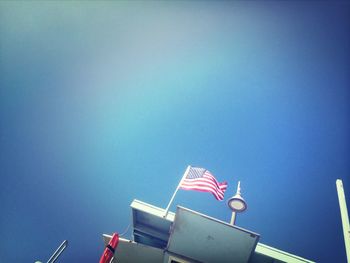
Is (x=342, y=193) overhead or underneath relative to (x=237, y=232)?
overhead

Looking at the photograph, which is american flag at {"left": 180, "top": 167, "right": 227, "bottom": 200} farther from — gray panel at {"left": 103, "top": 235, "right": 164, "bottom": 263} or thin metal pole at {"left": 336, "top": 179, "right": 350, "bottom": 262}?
thin metal pole at {"left": 336, "top": 179, "right": 350, "bottom": 262}

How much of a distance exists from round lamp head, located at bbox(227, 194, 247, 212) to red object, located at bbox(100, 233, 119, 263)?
4.36 m

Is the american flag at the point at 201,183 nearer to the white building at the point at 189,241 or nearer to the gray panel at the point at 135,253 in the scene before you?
the white building at the point at 189,241

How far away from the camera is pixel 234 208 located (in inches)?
397

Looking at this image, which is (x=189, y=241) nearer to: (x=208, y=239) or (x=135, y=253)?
(x=208, y=239)

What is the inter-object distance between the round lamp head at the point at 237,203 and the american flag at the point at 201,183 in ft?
2.55

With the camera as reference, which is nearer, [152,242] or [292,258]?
[292,258]

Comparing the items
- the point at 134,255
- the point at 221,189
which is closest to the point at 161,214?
the point at 134,255

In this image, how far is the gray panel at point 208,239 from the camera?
9.48 m

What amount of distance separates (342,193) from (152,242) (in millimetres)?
7395

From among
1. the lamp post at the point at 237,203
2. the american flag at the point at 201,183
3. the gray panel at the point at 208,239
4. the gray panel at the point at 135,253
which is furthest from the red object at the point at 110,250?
the lamp post at the point at 237,203

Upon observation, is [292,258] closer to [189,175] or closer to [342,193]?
[342,193]

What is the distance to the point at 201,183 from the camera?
10.6 m

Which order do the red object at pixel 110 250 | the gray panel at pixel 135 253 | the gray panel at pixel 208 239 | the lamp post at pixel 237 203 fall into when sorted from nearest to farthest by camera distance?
the red object at pixel 110 250
the gray panel at pixel 208 239
the lamp post at pixel 237 203
the gray panel at pixel 135 253
